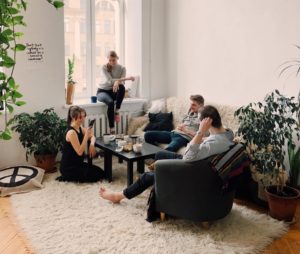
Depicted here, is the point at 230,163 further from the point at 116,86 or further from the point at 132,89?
the point at 132,89

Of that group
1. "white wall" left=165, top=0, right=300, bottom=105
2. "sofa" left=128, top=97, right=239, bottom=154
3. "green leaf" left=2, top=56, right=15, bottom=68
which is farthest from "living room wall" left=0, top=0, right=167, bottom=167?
"green leaf" left=2, top=56, right=15, bottom=68

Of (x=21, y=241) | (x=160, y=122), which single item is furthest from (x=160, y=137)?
(x=21, y=241)

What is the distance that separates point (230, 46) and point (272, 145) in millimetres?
1800

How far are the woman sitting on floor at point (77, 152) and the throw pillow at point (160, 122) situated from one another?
1.06m

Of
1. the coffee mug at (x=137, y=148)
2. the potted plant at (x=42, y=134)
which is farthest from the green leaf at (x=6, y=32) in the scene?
the potted plant at (x=42, y=134)

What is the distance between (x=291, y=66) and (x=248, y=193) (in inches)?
56.0

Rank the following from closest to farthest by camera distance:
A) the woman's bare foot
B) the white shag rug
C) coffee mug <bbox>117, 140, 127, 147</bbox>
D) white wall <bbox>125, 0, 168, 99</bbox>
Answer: the white shag rug < the woman's bare foot < coffee mug <bbox>117, 140, 127, 147</bbox> < white wall <bbox>125, 0, 168, 99</bbox>

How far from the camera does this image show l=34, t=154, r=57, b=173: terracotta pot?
432cm

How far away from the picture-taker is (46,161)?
434cm

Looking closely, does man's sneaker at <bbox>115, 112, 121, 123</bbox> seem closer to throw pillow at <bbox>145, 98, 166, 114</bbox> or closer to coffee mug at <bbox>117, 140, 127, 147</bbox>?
throw pillow at <bbox>145, 98, 166, 114</bbox>

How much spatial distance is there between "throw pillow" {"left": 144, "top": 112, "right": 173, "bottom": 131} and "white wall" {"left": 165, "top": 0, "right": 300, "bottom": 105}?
22.8 inches

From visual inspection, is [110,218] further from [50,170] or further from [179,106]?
[179,106]

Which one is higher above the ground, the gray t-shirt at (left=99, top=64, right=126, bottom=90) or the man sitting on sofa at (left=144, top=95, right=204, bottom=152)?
the gray t-shirt at (left=99, top=64, right=126, bottom=90)

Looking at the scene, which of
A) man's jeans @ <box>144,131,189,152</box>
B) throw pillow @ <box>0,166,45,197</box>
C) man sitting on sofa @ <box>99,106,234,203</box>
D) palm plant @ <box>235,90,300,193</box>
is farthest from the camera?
man's jeans @ <box>144,131,189,152</box>
